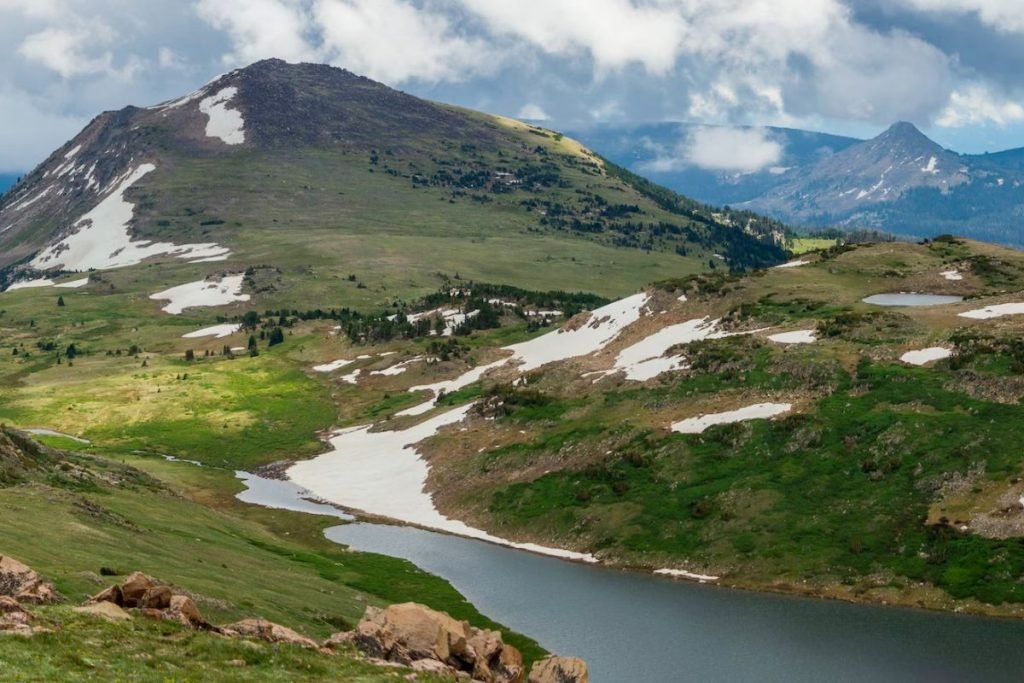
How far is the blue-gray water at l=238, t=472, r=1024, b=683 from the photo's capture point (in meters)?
67.7

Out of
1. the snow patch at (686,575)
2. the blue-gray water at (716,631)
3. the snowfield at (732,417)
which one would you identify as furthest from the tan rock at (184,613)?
the snowfield at (732,417)

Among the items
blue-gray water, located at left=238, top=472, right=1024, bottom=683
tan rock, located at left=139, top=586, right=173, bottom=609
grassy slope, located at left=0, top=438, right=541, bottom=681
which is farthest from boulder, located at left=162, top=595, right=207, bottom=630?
blue-gray water, located at left=238, top=472, right=1024, bottom=683

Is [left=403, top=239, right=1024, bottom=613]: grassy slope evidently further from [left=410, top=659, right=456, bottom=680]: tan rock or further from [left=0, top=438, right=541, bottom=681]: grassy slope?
[left=410, top=659, right=456, bottom=680]: tan rock

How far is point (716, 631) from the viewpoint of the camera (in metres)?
76.8

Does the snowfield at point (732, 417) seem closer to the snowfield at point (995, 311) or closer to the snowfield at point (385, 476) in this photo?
the snowfield at point (385, 476)

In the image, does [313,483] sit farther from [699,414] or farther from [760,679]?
[760,679]

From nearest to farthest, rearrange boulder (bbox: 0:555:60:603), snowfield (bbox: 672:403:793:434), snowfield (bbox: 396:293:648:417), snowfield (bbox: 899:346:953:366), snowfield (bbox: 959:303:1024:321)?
1. boulder (bbox: 0:555:60:603)
2. snowfield (bbox: 672:403:793:434)
3. snowfield (bbox: 899:346:953:366)
4. snowfield (bbox: 959:303:1024:321)
5. snowfield (bbox: 396:293:648:417)

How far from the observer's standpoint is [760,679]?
6606cm

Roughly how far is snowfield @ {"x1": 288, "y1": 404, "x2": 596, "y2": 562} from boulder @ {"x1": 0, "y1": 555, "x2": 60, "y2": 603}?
6644 cm

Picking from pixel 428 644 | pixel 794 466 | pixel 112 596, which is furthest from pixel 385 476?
pixel 112 596

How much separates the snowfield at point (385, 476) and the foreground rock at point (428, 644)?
173 ft

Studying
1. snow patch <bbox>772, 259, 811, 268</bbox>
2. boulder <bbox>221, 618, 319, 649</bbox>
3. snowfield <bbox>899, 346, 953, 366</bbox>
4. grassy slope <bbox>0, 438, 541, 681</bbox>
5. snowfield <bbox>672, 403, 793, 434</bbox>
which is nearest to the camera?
grassy slope <bbox>0, 438, 541, 681</bbox>

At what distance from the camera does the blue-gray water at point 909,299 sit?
152500 mm

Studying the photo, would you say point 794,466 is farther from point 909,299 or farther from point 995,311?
point 909,299
